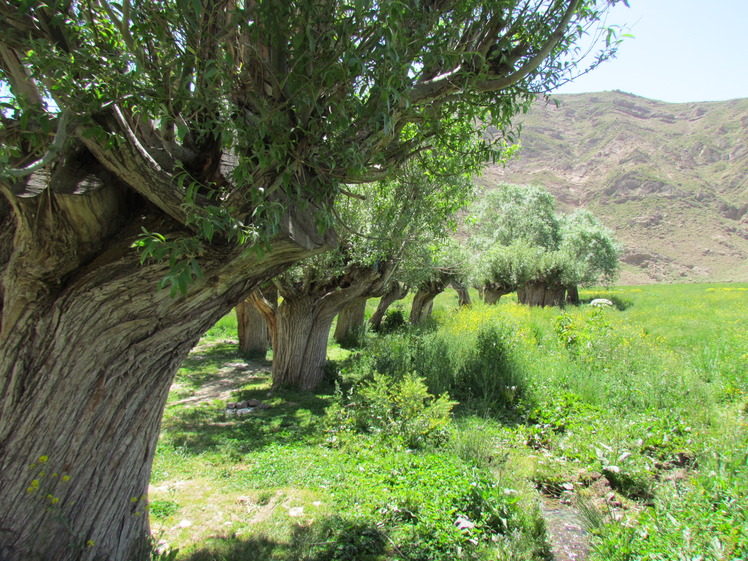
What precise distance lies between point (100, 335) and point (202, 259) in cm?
79

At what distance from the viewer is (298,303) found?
992 cm

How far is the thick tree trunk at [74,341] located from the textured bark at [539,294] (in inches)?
1032

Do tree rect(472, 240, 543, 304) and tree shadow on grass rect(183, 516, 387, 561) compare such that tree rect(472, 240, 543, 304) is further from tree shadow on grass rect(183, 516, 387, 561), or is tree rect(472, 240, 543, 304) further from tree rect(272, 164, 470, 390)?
tree shadow on grass rect(183, 516, 387, 561)

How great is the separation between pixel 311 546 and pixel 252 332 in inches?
437

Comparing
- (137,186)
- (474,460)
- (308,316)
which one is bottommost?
(474,460)

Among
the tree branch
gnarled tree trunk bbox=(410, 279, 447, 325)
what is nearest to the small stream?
the tree branch

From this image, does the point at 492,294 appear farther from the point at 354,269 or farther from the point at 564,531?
the point at 564,531

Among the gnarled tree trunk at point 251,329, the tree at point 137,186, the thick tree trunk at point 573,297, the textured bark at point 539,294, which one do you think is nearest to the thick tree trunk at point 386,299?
the gnarled tree trunk at point 251,329

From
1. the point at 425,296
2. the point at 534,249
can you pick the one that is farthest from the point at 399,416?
the point at 534,249

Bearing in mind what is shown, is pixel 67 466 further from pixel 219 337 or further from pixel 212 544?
pixel 219 337

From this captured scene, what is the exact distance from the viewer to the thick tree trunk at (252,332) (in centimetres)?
1403

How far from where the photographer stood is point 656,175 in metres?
114

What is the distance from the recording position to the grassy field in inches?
148

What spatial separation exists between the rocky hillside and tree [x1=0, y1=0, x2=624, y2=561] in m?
76.4
